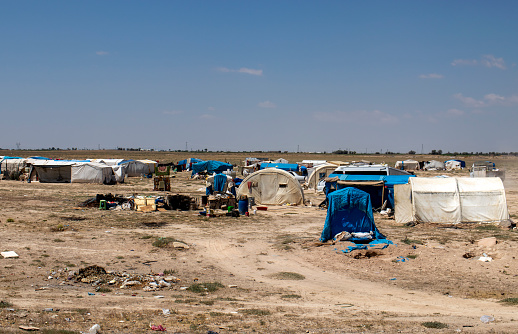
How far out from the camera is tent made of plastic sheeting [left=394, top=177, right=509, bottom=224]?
21.7 m

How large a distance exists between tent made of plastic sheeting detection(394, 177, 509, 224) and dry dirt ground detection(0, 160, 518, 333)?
784 millimetres

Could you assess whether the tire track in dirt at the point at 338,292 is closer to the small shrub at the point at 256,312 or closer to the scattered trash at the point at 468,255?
the small shrub at the point at 256,312

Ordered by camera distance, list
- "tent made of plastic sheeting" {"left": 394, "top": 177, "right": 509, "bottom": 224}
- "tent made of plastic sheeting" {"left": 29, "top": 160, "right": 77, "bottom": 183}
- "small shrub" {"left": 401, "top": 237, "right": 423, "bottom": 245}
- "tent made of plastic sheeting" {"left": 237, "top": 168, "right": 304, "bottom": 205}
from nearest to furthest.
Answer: "small shrub" {"left": 401, "top": 237, "right": 423, "bottom": 245} → "tent made of plastic sheeting" {"left": 394, "top": 177, "right": 509, "bottom": 224} → "tent made of plastic sheeting" {"left": 237, "top": 168, "right": 304, "bottom": 205} → "tent made of plastic sheeting" {"left": 29, "top": 160, "right": 77, "bottom": 183}

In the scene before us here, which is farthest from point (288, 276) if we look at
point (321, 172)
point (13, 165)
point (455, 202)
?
point (13, 165)

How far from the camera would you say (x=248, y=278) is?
1305 centimetres

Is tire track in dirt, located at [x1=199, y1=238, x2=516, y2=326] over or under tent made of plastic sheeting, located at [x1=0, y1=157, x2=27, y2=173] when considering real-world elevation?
under

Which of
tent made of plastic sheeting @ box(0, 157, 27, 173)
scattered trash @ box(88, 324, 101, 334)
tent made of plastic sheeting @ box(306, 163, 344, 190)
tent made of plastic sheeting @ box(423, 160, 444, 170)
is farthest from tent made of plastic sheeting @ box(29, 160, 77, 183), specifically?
tent made of plastic sheeting @ box(423, 160, 444, 170)

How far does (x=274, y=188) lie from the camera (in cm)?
3047

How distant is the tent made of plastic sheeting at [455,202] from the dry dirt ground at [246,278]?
784 millimetres

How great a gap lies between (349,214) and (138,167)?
42552 millimetres

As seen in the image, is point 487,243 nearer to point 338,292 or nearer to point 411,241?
point 411,241

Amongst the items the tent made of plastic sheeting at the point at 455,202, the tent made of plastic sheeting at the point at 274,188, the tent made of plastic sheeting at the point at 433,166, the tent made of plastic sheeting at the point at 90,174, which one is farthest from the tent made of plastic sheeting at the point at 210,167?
the tent made of plastic sheeting at the point at 433,166

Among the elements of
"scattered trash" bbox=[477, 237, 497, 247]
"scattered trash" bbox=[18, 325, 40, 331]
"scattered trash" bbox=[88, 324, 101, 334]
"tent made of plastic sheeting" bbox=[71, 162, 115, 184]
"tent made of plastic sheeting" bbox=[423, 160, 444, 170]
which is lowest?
"scattered trash" bbox=[88, 324, 101, 334]

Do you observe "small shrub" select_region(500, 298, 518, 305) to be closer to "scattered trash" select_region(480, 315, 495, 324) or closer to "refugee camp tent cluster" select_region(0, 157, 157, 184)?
"scattered trash" select_region(480, 315, 495, 324)
